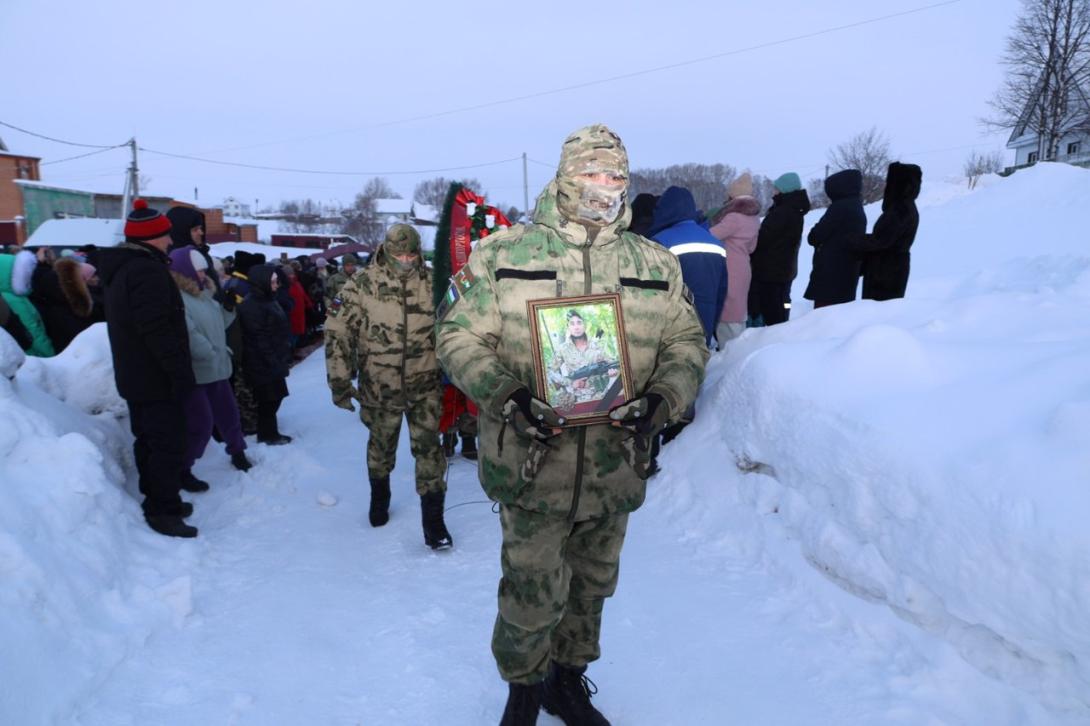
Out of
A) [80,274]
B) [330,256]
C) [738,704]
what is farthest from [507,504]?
[330,256]

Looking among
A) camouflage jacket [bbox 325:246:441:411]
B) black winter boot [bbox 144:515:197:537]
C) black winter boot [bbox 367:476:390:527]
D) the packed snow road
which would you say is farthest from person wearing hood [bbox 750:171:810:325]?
black winter boot [bbox 144:515:197:537]

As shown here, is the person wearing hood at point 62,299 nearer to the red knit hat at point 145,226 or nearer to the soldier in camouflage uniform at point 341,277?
the red knit hat at point 145,226

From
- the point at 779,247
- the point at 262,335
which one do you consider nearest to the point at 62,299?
the point at 262,335

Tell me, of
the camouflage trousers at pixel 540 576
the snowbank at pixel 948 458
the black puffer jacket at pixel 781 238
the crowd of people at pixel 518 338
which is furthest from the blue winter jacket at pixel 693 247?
the camouflage trousers at pixel 540 576

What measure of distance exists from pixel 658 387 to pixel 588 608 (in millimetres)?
989

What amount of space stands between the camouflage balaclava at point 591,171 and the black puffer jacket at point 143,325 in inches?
119

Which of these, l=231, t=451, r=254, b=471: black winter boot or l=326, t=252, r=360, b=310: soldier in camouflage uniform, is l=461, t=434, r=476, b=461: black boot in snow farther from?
l=326, t=252, r=360, b=310: soldier in camouflage uniform

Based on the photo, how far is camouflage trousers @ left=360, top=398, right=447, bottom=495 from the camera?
161 inches

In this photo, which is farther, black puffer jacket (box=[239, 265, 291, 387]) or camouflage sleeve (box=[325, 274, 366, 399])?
black puffer jacket (box=[239, 265, 291, 387])

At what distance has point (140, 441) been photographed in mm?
4207

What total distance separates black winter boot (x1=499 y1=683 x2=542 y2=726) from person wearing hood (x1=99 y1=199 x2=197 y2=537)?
2756 millimetres

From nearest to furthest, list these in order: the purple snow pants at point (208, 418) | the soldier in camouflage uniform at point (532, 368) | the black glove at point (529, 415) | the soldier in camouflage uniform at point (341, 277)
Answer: the black glove at point (529, 415)
the soldier in camouflage uniform at point (532, 368)
the purple snow pants at point (208, 418)
the soldier in camouflage uniform at point (341, 277)

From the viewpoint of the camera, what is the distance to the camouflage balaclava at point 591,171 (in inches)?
81.4

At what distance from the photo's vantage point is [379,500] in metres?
4.44
